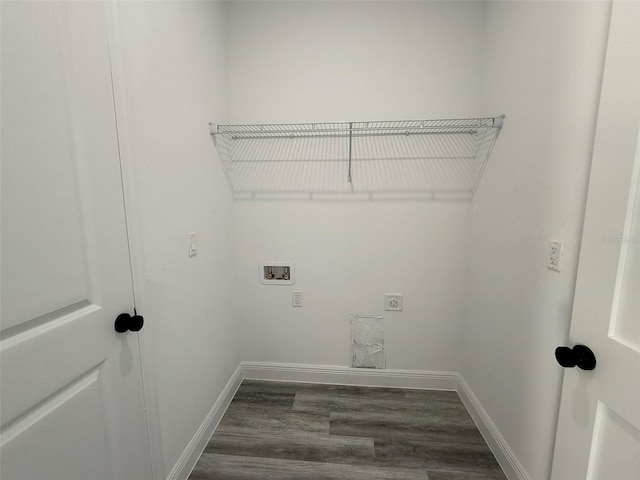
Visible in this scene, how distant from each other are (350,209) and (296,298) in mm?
764

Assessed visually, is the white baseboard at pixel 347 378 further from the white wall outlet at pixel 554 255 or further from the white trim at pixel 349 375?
the white wall outlet at pixel 554 255

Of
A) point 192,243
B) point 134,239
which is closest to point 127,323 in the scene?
point 134,239

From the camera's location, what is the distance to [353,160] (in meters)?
1.82

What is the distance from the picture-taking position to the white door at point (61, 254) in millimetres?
625

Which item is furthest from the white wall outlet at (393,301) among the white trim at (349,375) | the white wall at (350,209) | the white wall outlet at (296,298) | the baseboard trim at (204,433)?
the baseboard trim at (204,433)

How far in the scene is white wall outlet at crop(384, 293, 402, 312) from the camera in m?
1.92

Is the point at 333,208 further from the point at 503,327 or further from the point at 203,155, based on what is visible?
the point at 503,327

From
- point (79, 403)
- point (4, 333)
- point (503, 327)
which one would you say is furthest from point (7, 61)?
point (503, 327)

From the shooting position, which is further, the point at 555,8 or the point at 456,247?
the point at 456,247

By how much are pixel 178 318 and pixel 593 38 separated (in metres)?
2.01

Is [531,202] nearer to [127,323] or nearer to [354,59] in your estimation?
[354,59]

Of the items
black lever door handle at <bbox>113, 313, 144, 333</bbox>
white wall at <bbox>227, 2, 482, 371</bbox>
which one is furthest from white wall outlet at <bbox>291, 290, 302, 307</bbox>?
black lever door handle at <bbox>113, 313, 144, 333</bbox>

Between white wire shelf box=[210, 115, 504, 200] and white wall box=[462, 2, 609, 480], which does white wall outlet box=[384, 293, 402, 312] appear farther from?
white wire shelf box=[210, 115, 504, 200]

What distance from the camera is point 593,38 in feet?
3.10
